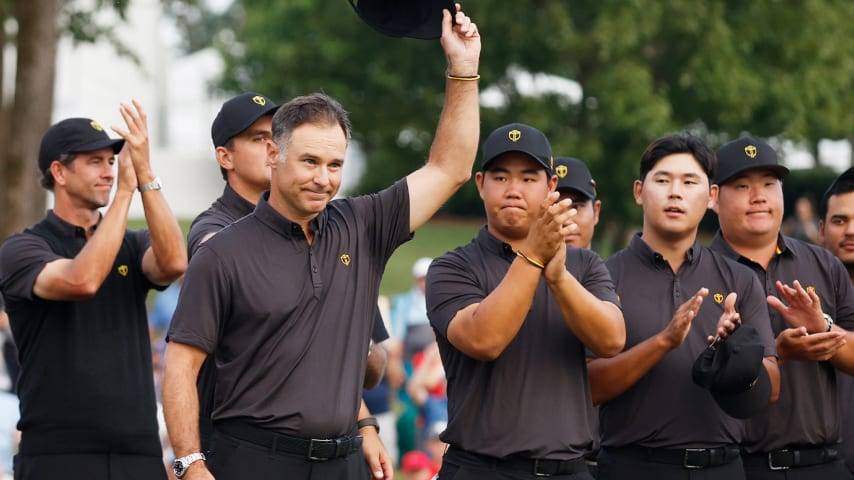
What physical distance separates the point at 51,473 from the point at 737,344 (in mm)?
3230

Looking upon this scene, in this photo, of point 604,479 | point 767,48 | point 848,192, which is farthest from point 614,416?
point 767,48

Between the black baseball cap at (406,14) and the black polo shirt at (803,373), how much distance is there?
2.16 meters

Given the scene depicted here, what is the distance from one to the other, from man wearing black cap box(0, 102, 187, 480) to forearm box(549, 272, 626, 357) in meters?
1.99

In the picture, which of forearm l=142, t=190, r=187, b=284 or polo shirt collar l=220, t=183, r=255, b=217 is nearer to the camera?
forearm l=142, t=190, r=187, b=284

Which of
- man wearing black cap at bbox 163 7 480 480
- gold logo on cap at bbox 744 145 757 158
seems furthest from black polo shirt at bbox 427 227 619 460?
gold logo on cap at bbox 744 145 757 158

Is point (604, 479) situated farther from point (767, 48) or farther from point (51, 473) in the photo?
point (767, 48)

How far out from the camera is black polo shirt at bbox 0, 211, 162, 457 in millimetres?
6090

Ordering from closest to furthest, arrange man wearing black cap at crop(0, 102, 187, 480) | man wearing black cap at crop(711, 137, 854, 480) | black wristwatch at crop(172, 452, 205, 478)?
black wristwatch at crop(172, 452, 205, 478) < man wearing black cap at crop(0, 102, 187, 480) < man wearing black cap at crop(711, 137, 854, 480)

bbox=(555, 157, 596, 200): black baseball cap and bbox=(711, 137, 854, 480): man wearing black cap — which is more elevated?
bbox=(555, 157, 596, 200): black baseball cap

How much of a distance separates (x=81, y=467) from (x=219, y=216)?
1.36 m

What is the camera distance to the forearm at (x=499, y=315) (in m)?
4.98

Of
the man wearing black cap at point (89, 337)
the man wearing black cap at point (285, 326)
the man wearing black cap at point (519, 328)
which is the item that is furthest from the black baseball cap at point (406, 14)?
the man wearing black cap at point (89, 337)

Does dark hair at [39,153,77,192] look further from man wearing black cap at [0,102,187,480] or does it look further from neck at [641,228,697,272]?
neck at [641,228,697,272]

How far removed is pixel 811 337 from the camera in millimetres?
5887
